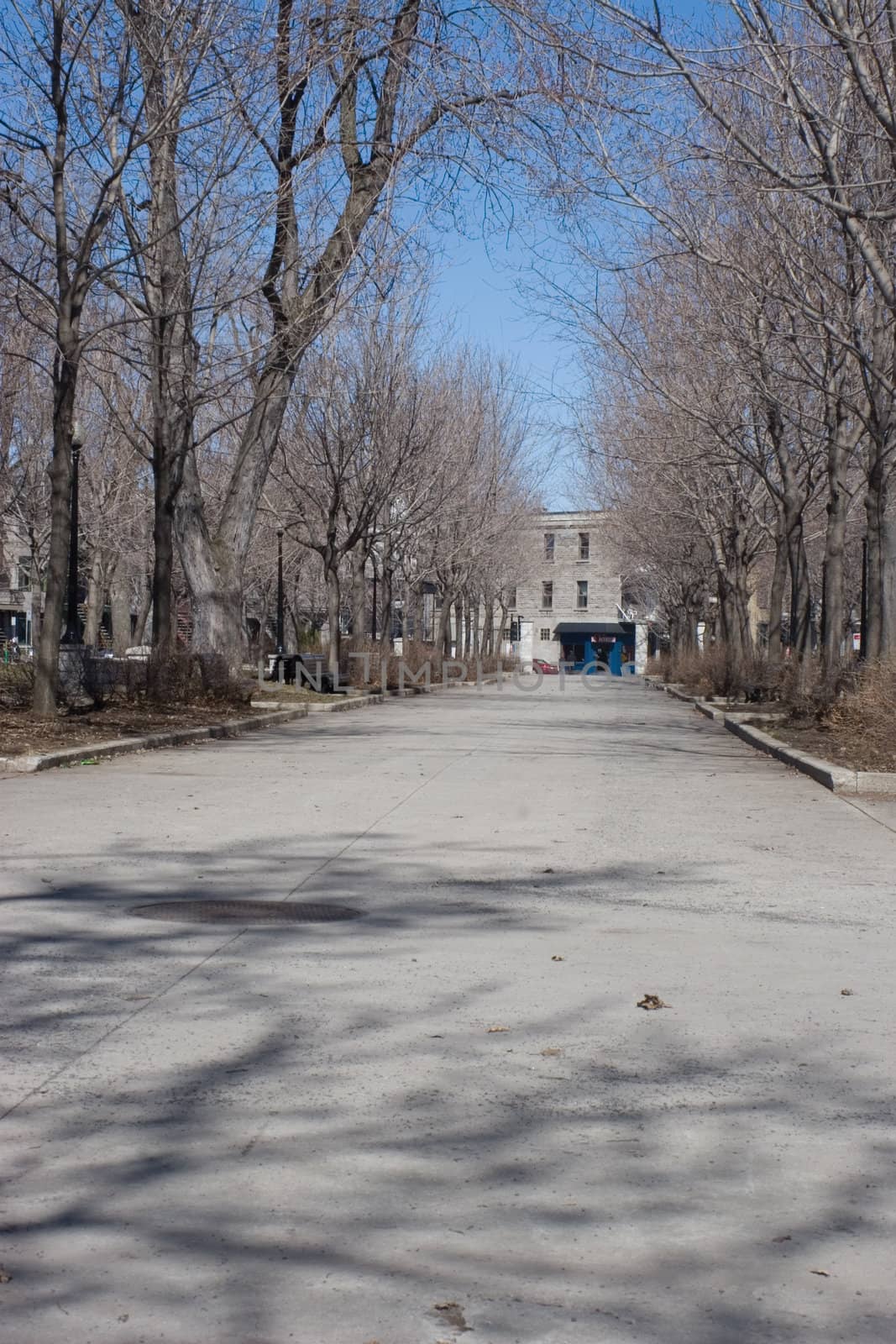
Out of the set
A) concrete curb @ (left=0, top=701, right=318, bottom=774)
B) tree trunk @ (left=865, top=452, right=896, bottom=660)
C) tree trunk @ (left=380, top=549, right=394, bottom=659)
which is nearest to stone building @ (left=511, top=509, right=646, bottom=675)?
→ tree trunk @ (left=380, top=549, right=394, bottom=659)

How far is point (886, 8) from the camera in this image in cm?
1440

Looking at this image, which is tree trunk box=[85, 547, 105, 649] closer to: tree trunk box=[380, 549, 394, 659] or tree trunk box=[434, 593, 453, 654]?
tree trunk box=[380, 549, 394, 659]

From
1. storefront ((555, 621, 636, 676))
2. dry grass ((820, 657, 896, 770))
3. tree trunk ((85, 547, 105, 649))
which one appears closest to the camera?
dry grass ((820, 657, 896, 770))

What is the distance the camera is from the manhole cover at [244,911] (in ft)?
25.8

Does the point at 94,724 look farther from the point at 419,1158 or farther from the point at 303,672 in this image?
the point at 303,672

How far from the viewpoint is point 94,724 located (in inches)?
769

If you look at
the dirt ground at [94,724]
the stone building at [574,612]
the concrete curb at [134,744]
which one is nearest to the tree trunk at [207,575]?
the concrete curb at [134,744]

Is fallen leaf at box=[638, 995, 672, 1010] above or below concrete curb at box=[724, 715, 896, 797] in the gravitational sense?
below

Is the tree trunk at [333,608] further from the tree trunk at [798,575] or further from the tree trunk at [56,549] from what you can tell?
the tree trunk at [56,549]

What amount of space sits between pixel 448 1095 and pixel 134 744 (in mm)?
13838

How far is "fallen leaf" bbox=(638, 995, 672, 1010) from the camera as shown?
6.18 metres

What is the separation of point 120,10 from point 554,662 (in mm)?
95465

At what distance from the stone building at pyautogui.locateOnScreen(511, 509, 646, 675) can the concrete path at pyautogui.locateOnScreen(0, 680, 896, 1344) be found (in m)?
98.8

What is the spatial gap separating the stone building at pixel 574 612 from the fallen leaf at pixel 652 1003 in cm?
10129
